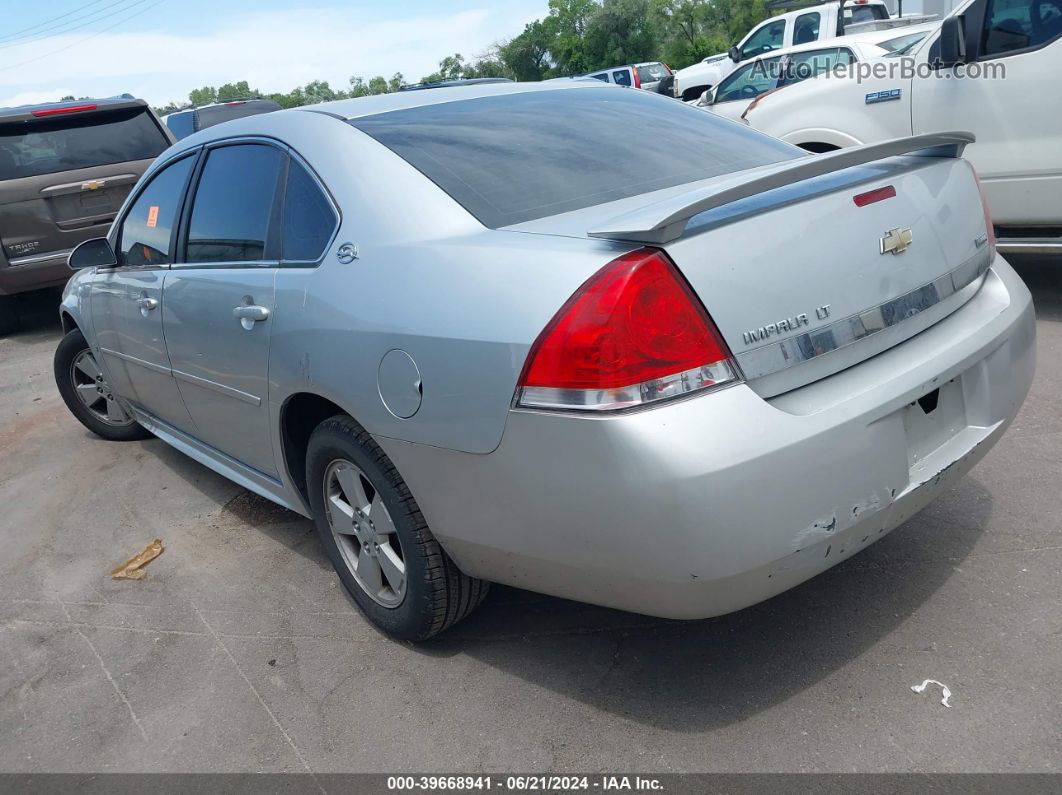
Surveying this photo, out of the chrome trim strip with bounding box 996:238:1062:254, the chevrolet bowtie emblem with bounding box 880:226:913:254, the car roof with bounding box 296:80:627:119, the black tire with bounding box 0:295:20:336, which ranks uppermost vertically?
the car roof with bounding box 296:80:627:119

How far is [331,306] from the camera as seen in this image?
276cm

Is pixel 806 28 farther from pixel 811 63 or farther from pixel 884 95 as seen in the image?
pixel 884 95

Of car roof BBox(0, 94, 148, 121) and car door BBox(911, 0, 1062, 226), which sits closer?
car door BBox(911, 0, 1062, 226)

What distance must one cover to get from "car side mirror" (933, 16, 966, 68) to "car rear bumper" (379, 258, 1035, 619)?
12.0 feet

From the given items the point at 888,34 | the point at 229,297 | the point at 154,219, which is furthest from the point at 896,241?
the point at 888,34

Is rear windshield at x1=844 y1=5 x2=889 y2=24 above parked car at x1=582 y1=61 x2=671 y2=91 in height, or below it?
above

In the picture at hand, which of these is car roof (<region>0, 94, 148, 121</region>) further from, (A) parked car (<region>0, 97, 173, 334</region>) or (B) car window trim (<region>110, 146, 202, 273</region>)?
(B) car window trim (<region>110, 146, 202, 273</region>)

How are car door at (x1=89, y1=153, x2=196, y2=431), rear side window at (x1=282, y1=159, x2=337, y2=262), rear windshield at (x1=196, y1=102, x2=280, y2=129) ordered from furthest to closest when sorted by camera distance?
1. rear windshield at (x1=196, y1=102, x2=280, y2=129)
2. car door at (x1=89, y1=153, x2=196, y2=431)
3. rear side window at (x1=282, y1=159, x2=337, y2=262)

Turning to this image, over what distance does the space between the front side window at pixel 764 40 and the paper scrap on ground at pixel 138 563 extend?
48.2 ft

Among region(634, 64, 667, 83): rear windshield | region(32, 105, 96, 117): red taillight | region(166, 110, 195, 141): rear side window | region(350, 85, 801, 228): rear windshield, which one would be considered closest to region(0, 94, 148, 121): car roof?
region(32, 105, 96, 117): red taillight

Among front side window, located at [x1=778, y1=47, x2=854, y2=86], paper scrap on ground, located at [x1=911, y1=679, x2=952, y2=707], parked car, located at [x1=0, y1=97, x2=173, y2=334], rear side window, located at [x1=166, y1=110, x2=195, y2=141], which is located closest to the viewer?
paper scrap on ground, located at [x1=911, y1=679, x2=952, y2=707]

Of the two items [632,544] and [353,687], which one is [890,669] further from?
[353,687]

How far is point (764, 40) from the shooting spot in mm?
16344

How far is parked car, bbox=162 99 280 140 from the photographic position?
16938 millimetres
